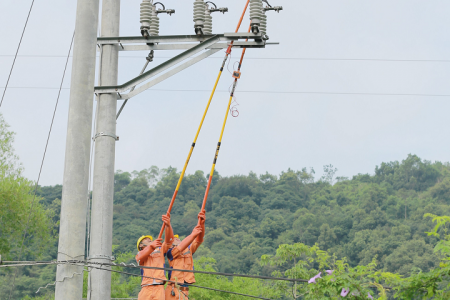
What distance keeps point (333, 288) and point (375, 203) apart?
231 feet

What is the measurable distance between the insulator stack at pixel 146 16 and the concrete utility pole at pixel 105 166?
33cm

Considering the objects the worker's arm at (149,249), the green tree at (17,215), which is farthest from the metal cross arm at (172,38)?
the green tree at (17,215)

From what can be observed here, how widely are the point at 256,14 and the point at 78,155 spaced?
2.92 meters

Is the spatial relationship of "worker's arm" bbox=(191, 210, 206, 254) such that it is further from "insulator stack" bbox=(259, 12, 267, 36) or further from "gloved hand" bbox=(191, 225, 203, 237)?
"insulator stack" bbox=(259, 12, 267, 36)

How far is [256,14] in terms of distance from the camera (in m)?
7.12

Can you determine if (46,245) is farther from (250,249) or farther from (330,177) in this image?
(330,177)

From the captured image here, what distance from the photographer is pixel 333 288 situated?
4.67m

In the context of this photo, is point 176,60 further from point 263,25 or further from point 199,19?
point 263,25

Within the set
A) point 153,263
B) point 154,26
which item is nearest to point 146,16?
point 154,26

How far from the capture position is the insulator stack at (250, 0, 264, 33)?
23.2 ft

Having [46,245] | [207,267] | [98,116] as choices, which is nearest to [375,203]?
[207,267]

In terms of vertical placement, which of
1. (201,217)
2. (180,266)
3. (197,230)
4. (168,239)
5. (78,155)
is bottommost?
(180,266)

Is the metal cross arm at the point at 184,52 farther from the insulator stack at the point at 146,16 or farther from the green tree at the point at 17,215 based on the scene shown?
the green tree at the point at 17,215

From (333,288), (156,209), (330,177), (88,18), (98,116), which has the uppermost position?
(330,177)
